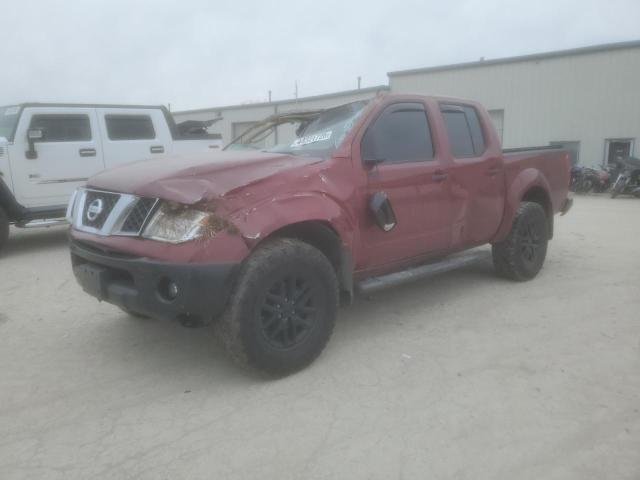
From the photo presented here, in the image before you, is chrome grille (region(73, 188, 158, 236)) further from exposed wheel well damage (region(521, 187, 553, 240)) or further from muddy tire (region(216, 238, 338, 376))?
exposed wheel well damage (region(521, 187, 553, 240))

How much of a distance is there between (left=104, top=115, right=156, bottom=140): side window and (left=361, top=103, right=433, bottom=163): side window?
545 centimetres

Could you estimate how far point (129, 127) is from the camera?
26.6ft

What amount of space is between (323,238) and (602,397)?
1.87 m

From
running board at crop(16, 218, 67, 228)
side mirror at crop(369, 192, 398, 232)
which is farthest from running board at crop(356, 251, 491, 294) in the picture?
running board at crop(16, 218, 67, 228)

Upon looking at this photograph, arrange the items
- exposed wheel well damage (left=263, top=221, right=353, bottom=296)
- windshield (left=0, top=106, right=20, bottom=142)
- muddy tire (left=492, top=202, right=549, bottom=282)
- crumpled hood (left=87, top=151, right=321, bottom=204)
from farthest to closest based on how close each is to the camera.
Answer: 1. windshield (left=0, top=106, right=20, bottom=142)
2. muddy tire (left=492, top=202, right=549, bottom=282)
3. exposed wheel well damage (left=263, top=221, right=353, bottom=296)
4. crumpled hood (left=87, top=151, right=321, bottom=204)

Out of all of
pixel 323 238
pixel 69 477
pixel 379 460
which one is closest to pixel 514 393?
pixel 379 460

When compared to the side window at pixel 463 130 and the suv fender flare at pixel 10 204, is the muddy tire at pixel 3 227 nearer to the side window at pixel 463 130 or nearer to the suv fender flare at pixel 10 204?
the suv fender flare at pixel 10 204

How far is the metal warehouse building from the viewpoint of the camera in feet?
51.5

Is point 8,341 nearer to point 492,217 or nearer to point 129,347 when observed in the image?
point 129,347

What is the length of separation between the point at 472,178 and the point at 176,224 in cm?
266

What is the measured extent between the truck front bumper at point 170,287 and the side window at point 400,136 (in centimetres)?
143

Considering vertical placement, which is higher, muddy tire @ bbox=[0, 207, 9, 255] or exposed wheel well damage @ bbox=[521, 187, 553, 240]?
exposed wheel well damage @ bbox=[521, 187, 553, 240]

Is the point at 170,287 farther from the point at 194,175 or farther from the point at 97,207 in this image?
the point at 97,207

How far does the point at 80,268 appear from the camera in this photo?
10.7 ft
